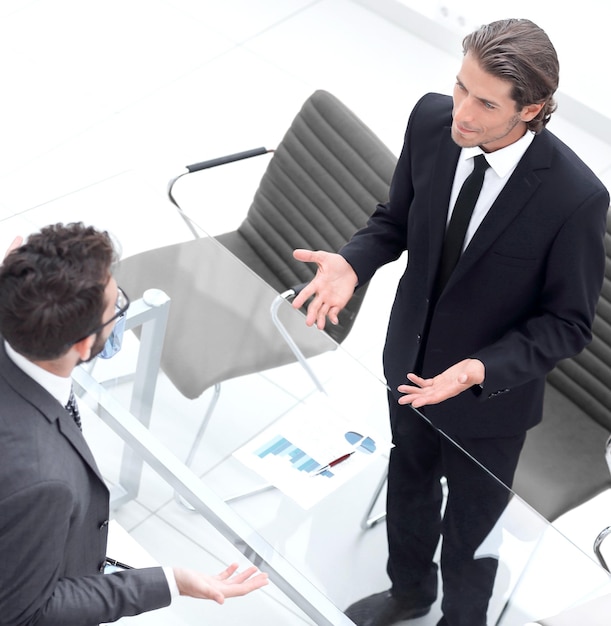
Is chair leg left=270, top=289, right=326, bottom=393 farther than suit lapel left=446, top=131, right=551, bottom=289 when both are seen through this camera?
Yes

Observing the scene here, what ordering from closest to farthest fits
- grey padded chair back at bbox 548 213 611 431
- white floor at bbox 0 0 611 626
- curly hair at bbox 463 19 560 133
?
curly hair at bbox 463 19 560 133
grey padded chair back at bbox 548 213 611 431
white floor at bbox 0 0 611 626

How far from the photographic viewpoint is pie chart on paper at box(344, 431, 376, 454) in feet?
8.38

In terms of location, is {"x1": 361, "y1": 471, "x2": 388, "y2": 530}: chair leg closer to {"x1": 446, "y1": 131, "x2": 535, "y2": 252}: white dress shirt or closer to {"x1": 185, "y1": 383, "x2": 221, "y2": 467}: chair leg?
{"x1": 185, "y1": 383, "x2": 221, "y2": 467}: chair leg

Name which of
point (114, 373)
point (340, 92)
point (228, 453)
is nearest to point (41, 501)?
point (228, 453)

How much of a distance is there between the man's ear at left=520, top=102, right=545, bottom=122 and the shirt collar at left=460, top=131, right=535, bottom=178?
6 centimetres

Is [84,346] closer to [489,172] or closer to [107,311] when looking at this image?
[107,311]

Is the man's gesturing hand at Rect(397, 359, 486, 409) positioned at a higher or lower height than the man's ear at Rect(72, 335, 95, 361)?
lower

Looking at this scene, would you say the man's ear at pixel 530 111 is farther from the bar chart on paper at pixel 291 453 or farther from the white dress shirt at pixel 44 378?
the white dress shirt at pixel 44 378

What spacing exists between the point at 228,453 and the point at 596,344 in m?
1.16

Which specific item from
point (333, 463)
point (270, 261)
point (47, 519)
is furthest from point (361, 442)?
point (270, 261)

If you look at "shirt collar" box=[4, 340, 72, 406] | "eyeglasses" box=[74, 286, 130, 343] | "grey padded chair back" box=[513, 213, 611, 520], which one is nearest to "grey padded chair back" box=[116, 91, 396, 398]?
"grey padded chair back" box=[513, 213, 611, 520]

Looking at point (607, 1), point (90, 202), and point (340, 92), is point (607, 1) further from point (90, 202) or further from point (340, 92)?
point (90, 202)

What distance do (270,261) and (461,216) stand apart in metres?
1.27

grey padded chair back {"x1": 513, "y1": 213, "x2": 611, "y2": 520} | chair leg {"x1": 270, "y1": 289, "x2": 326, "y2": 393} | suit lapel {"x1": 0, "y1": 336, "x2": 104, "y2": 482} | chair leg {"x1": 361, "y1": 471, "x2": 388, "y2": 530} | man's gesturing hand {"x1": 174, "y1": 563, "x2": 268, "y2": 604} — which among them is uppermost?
suit lapel {"x1": 0, "y1": 336, "x2": 104, "y2": 482}
